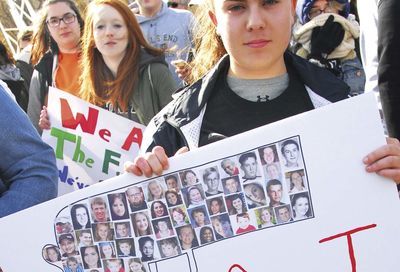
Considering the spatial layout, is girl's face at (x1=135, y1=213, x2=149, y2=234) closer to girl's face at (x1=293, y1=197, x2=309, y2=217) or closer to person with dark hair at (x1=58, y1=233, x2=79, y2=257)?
person with dark hair at (x1=58, y1=233, x2=79, y2=257)

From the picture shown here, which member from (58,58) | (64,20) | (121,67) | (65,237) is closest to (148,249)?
(65,237)

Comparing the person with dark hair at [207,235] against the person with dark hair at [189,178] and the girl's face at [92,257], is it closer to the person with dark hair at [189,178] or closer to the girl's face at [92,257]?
the person with dark hair at [189,178]

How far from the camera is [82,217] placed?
1880 millimetres

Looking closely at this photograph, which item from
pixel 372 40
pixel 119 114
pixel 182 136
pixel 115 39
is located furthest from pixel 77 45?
pixel 182 136

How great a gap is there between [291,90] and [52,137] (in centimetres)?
226

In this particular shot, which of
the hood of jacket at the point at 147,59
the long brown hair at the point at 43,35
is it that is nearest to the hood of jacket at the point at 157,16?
the long brown hair at the point at 43,35

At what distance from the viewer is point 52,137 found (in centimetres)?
401

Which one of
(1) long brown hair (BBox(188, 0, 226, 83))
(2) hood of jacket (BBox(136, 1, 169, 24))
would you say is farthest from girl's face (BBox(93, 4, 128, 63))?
(1) long brown hair (BBox(188, 0, 226, 83))

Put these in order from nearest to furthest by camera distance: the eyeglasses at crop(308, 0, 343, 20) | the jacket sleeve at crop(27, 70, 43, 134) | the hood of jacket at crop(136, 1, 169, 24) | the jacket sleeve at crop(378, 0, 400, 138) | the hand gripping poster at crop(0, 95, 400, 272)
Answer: the hand gripping poster at crop(0, 95, 400, 272)
the jacket sleeve at crop(378, 0, 400, 138)
the eyeglasses at crop(308, 0, 343, 20)
the jacket sleeve at crop(27, 70, 43, 134)
the hood of jacket at crop(136, 1, 169, 24)

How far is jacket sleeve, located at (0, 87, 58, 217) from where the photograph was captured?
81.4 inches

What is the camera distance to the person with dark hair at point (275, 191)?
1785mm

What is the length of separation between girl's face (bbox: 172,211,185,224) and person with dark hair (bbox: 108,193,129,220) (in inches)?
4.6

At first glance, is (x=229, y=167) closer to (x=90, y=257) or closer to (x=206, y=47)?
(x=90, y=257)

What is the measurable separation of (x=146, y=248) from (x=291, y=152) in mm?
414
